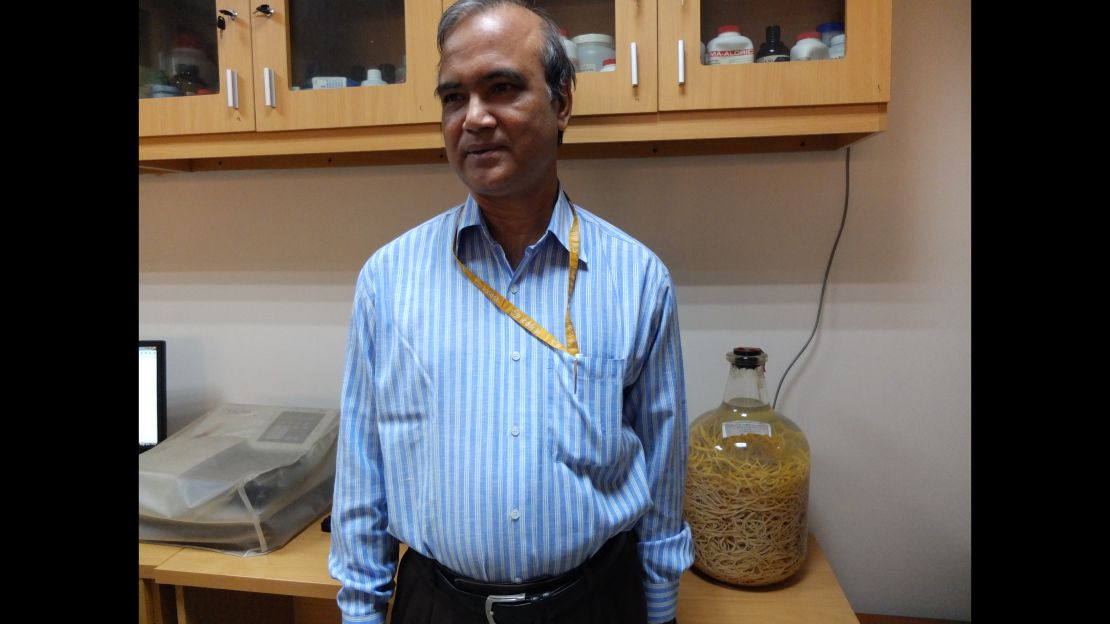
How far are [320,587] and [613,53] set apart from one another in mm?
1193

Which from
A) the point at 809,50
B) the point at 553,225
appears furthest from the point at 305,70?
the point at 809,50

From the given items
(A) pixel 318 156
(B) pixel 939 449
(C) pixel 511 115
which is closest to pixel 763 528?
(B) pixel 939 449

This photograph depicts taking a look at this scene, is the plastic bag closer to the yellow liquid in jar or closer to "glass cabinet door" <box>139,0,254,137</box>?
"glass cabinet door" <box>139,0,254,137</box>

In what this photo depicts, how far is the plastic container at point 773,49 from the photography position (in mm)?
1268

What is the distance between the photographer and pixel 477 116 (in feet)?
3.30

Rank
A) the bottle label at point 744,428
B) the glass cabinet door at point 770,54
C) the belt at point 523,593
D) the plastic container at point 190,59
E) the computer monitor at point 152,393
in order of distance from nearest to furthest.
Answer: the belt at point 523,593 → the glass cabinet door at point 770,54 → the bottle label at point 744,428 → the plastic container at point 190,59 → the computer monitor at point 152,393

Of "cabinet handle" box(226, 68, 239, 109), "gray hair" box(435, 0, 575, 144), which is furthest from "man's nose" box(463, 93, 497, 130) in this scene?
"cabinet handle" box(226, 68, 239, 109)

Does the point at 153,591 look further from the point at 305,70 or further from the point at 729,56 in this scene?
the point at 729,56

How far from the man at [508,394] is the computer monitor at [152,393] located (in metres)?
0.87

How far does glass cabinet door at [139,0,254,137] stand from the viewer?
1.42 metres

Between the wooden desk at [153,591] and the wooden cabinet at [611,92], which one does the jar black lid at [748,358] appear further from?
the wooden desk at [153,591]

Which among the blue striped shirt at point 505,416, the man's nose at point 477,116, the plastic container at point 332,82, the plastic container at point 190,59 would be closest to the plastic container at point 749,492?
the blue striped shirt at point 505,416

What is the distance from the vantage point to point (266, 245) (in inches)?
70.7

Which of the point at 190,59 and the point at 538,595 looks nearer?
the point at 538,595
